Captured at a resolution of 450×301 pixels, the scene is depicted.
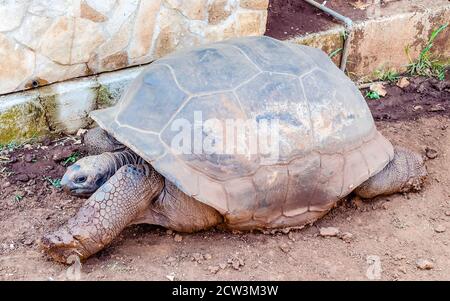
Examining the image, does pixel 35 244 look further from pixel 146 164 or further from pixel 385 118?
pixel 385 118

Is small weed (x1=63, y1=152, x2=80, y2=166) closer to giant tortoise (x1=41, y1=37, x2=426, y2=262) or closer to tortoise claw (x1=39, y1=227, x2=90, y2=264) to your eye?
giant tortoise (x1=41, y1=37, x2=426, y2=262)

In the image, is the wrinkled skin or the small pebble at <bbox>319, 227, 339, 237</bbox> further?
the small pebble at <bbox>319, 227, 339, 237</bbox>

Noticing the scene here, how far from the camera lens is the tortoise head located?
363cm

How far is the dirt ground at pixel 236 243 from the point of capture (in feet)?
11.7

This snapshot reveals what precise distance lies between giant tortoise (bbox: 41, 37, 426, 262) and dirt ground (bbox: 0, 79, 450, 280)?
12 centimetres

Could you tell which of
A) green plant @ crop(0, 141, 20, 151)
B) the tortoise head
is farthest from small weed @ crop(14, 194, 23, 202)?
the tortoise head

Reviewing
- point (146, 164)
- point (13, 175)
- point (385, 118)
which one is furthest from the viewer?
point (385, 118)

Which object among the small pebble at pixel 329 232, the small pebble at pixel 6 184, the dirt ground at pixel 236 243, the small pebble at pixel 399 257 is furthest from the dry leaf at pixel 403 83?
the small pebble at pixel 6 184

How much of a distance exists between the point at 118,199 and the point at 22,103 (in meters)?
1.35

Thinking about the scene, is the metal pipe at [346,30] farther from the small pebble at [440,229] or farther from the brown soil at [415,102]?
the small pebble at [440,229]

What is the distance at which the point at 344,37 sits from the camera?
18.2 ft

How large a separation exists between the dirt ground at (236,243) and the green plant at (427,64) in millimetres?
1465
